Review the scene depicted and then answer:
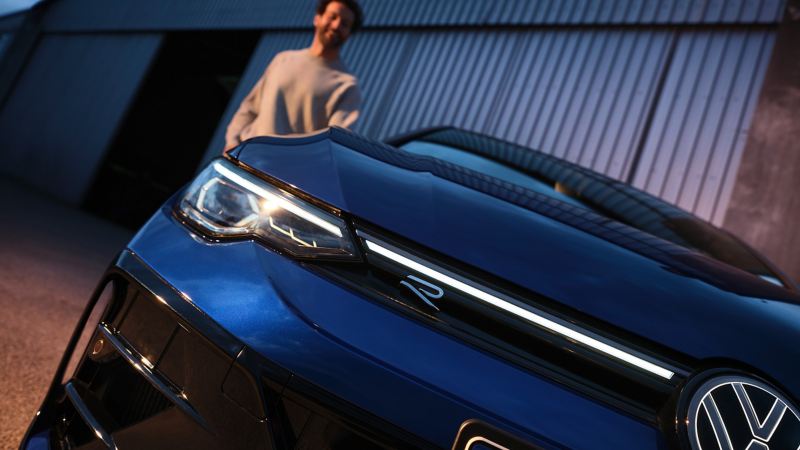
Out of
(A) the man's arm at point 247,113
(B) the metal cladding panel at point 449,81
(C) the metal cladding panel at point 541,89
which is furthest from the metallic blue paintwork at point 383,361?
(B) the metal cladding panel at point 449,81

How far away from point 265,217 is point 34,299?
2.47 m

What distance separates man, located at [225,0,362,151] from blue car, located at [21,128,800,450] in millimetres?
1244

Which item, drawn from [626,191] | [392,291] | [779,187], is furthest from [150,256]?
[779,187]

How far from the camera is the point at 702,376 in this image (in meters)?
0.73

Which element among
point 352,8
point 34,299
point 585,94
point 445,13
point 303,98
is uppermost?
point 445,13

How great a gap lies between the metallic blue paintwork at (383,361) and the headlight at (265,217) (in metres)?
0.05

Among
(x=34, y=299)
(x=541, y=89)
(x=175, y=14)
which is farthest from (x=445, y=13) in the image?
(x=175, y=14)

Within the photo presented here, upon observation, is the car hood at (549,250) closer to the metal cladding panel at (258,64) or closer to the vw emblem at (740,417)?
the vw emblem at (740,417)

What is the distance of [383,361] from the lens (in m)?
0.72

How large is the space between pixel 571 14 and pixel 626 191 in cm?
347

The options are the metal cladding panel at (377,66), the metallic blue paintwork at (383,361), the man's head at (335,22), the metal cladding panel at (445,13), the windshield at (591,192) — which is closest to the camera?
the metallic blue paintwork at (383,361)

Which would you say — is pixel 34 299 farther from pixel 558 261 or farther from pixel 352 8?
pixel 558 261

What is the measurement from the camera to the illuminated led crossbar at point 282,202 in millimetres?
885

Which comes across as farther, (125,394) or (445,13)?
(445,13)
